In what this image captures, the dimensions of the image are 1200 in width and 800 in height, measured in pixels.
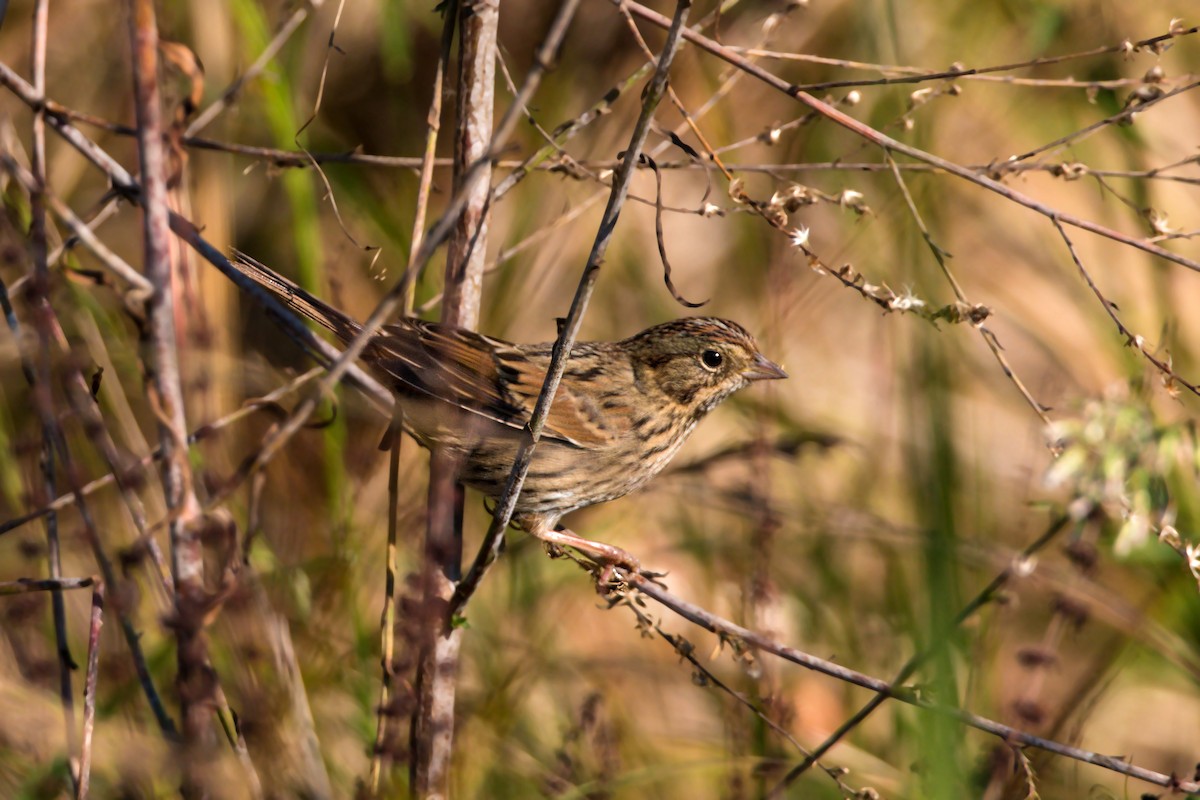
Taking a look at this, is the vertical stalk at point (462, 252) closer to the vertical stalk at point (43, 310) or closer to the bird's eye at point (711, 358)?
the vertical stalk at point (43, 310)

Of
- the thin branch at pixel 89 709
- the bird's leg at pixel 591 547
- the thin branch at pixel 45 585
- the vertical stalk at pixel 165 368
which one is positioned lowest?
the thin branch at pixel 89 709

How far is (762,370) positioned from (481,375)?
0.83 m

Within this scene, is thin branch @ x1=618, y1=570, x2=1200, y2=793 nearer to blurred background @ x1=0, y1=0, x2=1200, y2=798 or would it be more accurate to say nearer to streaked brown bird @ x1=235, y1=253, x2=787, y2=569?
blurred background @ x1=0, y1=0, x2=1200, y2=798

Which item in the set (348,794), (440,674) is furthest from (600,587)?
(348,794)

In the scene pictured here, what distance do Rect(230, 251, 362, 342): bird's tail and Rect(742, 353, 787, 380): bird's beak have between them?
123 cm

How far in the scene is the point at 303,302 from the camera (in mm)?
2938

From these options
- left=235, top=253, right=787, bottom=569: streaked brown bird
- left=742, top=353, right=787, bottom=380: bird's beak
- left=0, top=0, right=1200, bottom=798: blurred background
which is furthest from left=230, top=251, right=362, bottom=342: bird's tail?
left=742, top=353, right=787, bottom=380: bird's beak

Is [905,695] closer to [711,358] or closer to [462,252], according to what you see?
[462,252]

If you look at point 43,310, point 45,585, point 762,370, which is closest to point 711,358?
point 762,370

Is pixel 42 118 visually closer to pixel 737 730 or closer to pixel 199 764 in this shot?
pixel 199 764

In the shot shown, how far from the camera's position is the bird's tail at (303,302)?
286 cm

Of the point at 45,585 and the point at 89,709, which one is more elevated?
the point at 45,585

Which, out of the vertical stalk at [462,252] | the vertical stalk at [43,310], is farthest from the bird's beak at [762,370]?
the vertical stalk at [43,310]

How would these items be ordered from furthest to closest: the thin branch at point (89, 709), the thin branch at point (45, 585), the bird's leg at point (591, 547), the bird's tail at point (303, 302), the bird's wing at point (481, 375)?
the bird's wing at point (481, 375) < the bird's leg at point (591, 547) < the bird's tail at point (303, 302) < the thin branch at point (45, 585) < the thin branch at point (89, 709)
